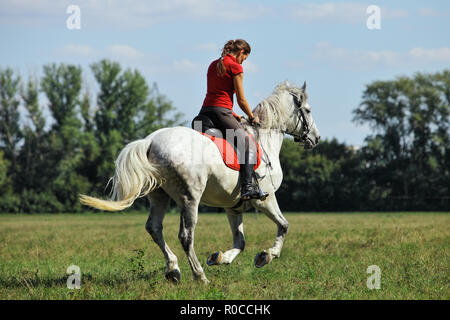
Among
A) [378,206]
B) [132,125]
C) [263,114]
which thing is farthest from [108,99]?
[263,114]

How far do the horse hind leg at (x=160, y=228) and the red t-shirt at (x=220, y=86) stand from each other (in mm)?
1555

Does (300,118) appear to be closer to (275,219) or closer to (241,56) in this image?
(241,56)

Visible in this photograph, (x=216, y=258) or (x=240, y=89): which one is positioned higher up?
(x=240, y=89)

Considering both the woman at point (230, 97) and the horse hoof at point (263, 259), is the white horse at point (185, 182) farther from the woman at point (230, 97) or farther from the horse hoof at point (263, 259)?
the woman at point (230, 97)

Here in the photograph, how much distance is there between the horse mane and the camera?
879cm

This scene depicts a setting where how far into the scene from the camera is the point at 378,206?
187 ft

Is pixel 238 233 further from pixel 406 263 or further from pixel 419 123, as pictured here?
pixel 419 123

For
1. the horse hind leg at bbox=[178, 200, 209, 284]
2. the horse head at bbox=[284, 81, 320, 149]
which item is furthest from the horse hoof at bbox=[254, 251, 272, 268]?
the horse head at bbox=[284, 81, 320, 149]

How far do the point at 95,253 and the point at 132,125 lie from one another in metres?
53.3

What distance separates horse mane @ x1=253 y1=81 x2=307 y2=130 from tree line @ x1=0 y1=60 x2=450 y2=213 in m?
47.7

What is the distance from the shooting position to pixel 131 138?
64688mm

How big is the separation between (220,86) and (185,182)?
1707mm

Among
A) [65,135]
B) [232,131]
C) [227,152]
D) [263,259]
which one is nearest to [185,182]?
[227,152]

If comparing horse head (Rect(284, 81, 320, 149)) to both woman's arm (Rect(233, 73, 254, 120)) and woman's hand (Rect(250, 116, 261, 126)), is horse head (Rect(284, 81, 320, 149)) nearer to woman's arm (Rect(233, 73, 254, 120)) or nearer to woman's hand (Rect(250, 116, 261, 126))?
woman's hand (Rect(250, 116, 261, 126))
